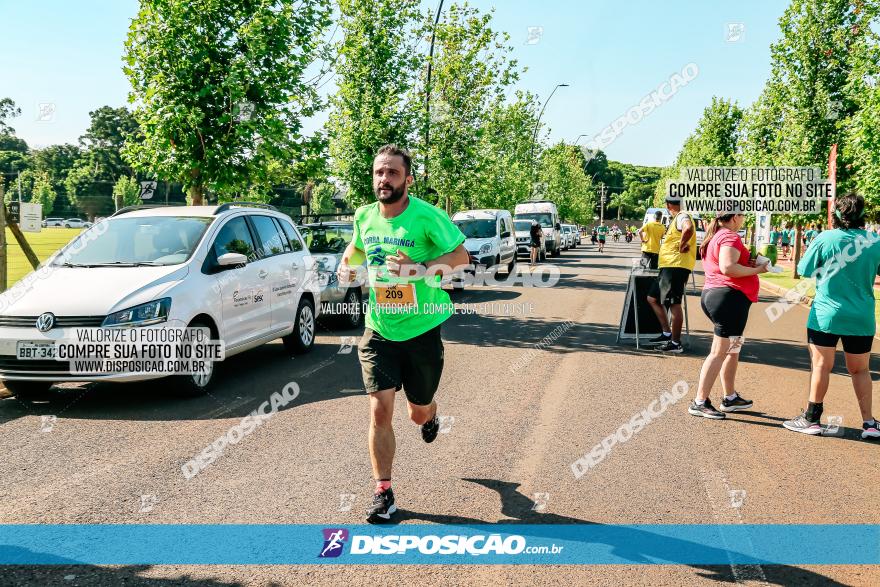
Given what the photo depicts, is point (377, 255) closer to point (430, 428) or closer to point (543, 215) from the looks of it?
point (430, 428)

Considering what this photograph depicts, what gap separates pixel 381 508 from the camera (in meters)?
4.10

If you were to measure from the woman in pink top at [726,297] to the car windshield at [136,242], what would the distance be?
17.1 feet

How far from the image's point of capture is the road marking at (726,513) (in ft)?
11.5

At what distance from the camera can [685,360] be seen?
952 centimetres

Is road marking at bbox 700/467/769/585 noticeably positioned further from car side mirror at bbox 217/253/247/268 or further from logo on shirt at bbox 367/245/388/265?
car side mirror at bbox 217/253/247/268

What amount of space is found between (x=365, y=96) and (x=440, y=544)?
17291mm

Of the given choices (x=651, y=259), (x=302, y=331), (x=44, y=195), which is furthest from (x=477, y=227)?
(x=44, y=195)

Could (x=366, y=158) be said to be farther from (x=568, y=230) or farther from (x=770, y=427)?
(x=568, y=230)

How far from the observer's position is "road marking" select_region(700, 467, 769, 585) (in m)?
3.51

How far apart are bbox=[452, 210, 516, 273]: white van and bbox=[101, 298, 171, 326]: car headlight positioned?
13.8 metres

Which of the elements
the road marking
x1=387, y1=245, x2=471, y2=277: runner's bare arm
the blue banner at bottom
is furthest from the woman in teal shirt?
x1=387, y1=245, x2=471, y2=277: runner's bare arm

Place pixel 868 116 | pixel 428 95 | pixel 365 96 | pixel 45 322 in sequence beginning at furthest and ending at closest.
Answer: pixel 428 95 → pixel 365 96 → pixel 868 116 → pixel 45 322

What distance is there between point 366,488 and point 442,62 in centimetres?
2354

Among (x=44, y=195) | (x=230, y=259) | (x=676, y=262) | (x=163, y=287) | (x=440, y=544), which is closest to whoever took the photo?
(x=440, y=544)
